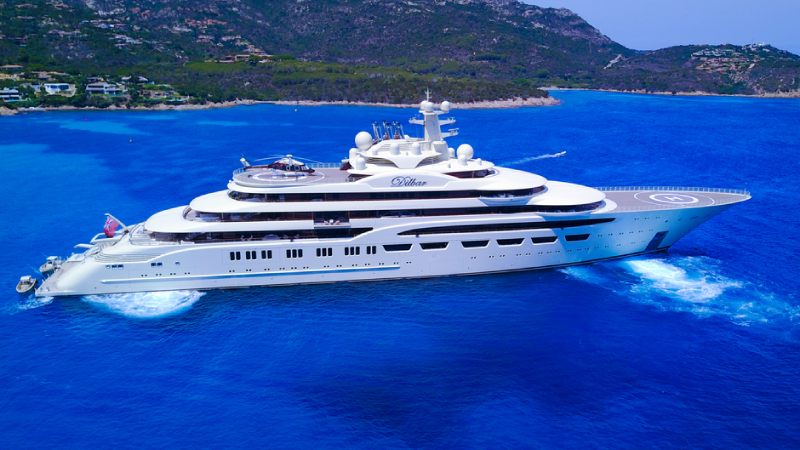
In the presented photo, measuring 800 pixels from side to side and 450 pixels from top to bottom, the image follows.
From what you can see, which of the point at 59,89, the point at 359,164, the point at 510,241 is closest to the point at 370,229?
the point at 359,164

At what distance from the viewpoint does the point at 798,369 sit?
69.2 feet

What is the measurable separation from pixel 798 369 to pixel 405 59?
165 metres

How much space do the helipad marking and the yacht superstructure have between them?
49cm

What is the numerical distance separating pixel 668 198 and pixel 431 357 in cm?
1859

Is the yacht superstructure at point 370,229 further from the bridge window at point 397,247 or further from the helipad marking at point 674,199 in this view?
the helipad marking at point 674,199

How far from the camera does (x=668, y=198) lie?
3189 cm

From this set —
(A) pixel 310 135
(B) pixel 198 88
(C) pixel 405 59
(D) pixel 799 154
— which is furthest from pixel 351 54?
(D) pixel 799 154

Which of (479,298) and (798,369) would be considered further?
(479,298)

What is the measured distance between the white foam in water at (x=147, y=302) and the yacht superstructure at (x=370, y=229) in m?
0.39

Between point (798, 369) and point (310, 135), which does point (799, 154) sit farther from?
point (310, 135)

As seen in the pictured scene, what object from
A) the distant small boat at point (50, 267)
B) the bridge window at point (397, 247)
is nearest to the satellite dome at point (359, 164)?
the bridge window at point (397, 247)

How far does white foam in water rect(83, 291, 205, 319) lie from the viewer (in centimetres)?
2523

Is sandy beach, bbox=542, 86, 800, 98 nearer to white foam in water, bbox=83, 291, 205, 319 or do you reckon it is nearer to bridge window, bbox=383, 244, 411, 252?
bridge window, bbox=383, 244, 411, 252

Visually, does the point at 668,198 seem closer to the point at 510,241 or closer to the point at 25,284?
the point at 510,241
